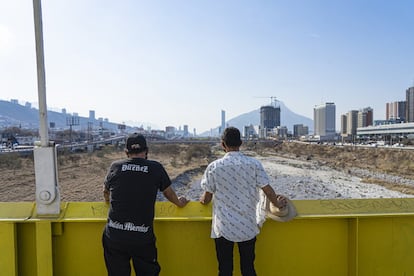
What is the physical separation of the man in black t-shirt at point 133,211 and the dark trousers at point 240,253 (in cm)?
57

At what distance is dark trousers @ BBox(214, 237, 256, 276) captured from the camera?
3.01m

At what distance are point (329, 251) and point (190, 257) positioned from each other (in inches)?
54.3

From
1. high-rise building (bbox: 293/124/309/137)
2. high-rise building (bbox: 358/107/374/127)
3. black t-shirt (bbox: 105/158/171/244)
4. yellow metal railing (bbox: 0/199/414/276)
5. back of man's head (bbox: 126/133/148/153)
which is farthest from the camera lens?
high-rise building (bbox: 293/124/309/137)

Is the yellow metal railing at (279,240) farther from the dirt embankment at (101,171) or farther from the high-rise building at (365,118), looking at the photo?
the high-rise building at (365,118)

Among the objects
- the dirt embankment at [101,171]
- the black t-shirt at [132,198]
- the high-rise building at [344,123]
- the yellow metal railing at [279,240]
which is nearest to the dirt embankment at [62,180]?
the dirt embankment at [101,171]

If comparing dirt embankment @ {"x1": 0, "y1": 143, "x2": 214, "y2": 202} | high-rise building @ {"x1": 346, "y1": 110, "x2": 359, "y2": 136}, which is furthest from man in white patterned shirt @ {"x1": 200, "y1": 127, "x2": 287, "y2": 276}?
high-rise building @ {"x1": 346, "y1": 110, "x2": 359, "y2": 136}

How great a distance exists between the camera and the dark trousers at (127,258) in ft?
9.30

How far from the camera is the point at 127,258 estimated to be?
2.87 m

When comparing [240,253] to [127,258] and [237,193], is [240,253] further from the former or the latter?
[127,258]

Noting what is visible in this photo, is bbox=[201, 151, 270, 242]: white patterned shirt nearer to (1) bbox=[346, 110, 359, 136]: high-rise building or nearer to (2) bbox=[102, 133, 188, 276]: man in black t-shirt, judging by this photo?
(2) bbox=[102, 133, 188, 276]: man in black t-shirt

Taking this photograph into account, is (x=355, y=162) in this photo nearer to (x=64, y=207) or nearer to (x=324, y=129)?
(x=64, y=207)

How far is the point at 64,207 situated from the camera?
3.34 meters

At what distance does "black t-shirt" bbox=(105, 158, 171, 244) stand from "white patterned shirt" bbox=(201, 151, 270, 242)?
54 cm

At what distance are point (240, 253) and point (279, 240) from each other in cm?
60
